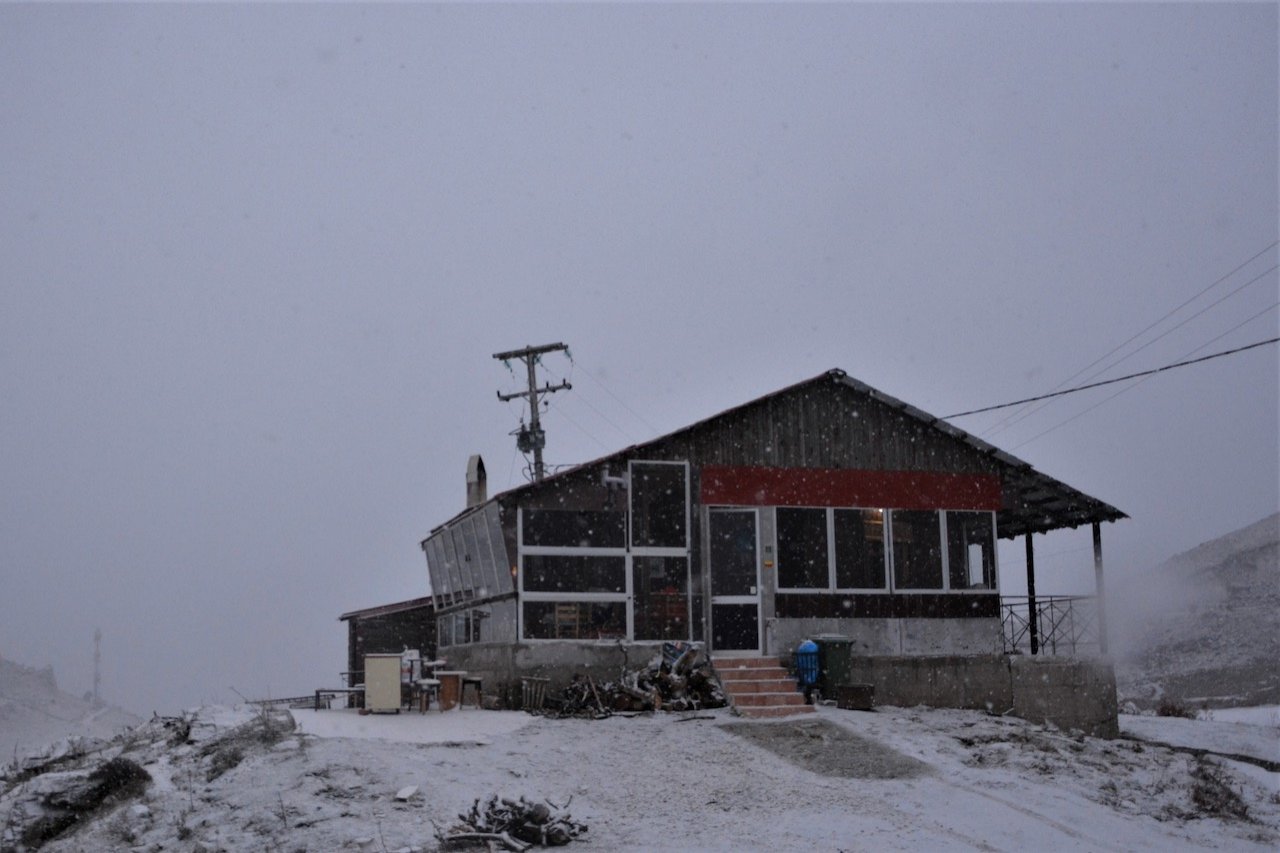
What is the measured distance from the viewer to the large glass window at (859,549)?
64.6 feet

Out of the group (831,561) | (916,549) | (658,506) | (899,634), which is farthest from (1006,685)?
(658,506)

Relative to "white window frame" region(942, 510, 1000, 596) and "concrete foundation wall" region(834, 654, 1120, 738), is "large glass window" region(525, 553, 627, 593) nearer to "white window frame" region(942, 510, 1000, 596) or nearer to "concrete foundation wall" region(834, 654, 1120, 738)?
"concrete foundation wall" region(834, 654, 1120, 738)

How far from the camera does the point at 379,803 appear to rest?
11023 millimetres

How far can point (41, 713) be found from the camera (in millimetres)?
58375

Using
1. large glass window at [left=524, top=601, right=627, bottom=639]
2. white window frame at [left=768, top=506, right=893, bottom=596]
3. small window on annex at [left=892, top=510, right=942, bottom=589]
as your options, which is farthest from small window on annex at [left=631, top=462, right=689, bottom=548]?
small window on annex at [left=892, top=510, right=942, bottom=589]

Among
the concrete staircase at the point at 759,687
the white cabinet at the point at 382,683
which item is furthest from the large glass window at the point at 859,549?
the white cabinet at the point at 382,683

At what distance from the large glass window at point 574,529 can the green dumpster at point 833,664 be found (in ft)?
12.2

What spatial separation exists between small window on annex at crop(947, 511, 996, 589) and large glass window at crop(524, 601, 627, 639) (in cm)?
612

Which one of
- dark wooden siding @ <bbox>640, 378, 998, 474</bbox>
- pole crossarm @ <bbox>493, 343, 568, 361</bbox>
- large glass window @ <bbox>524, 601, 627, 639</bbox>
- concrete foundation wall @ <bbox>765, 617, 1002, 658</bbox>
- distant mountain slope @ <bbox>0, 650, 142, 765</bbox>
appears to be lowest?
distant mountain slope @ <bbox>0, 650, 142, 765</bbox>

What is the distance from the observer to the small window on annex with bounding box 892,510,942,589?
2002 cm

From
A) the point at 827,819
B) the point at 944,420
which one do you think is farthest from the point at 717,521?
the point at 827,819

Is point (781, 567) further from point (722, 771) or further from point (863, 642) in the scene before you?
point (722, 771)

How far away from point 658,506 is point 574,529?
1506 millimetres

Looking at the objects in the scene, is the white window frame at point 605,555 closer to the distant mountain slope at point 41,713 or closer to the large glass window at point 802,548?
the large glass window at point 802,548
